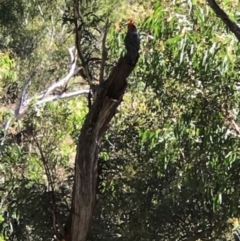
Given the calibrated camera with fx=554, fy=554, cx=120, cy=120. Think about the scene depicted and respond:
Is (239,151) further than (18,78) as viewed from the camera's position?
No

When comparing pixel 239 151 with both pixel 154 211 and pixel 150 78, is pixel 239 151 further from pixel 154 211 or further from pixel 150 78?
pixel 154 211

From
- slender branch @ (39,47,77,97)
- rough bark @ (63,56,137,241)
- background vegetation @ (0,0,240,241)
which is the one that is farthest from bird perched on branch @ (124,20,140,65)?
slender branch @ (39,47,77,97)

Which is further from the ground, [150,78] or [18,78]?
[18,78]

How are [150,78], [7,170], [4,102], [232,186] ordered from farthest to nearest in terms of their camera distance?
1. [4,102]
2. [7,170]
3. [150,78]
4. [232,186]

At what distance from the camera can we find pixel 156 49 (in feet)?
8.70

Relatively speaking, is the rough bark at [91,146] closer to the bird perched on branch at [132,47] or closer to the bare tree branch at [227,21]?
the bird perched on branch at [132,47]

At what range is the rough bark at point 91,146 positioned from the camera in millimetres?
2213

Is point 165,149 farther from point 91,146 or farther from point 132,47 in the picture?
point 132,47

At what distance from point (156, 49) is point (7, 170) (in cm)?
195

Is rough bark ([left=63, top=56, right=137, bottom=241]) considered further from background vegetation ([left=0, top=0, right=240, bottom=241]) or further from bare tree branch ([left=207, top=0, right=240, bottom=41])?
bare tree branch ([left=207, top=0, right=240, bottom=41])

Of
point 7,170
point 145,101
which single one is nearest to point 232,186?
point 145,101

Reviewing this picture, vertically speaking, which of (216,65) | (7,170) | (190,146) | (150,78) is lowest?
(190,146)

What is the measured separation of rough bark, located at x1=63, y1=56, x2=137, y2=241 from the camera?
2213 millimetres

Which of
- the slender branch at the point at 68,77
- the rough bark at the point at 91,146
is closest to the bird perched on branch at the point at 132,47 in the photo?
the rough bark at the point at 91,146
